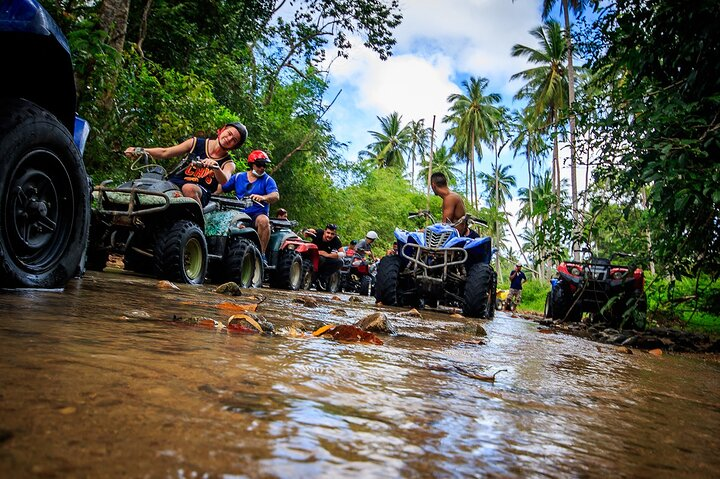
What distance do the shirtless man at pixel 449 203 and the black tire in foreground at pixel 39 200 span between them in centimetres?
603

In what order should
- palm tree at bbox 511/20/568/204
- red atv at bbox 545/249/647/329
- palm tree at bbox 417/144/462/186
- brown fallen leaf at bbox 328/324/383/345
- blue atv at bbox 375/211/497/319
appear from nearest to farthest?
brown fallen leaf at bbox 328/324/383/345, blue atv at bbox 375/211/497/319, red atv at bbox 545/249/647/329, palm tree at bbox 511/20/568/204, palm tree at bbox 417/144/462/186

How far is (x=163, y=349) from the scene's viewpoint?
1564mm

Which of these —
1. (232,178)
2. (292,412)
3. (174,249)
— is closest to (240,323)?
(292,412)

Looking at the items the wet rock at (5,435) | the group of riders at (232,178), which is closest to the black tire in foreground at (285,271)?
the group of riders at (232,178)

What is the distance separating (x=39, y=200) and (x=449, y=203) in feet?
21.3

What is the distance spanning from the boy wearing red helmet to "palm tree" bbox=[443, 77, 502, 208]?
4185 centimetres

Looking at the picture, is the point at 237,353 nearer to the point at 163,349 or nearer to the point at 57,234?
the point at 163,349

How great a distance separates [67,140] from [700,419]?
10.2 ft

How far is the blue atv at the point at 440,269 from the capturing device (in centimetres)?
766

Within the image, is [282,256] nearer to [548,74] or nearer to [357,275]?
[357,275]

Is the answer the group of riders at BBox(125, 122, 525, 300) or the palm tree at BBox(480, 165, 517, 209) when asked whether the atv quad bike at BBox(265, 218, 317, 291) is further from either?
the palm tree at BBox(480, 165, 517, 209)

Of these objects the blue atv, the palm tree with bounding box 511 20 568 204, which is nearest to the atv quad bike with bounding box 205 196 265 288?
the blue atv

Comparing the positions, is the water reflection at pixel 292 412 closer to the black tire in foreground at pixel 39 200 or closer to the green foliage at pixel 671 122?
the black tire in foreground at pixel 39 200

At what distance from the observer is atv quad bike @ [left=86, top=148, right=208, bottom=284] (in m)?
5.38
